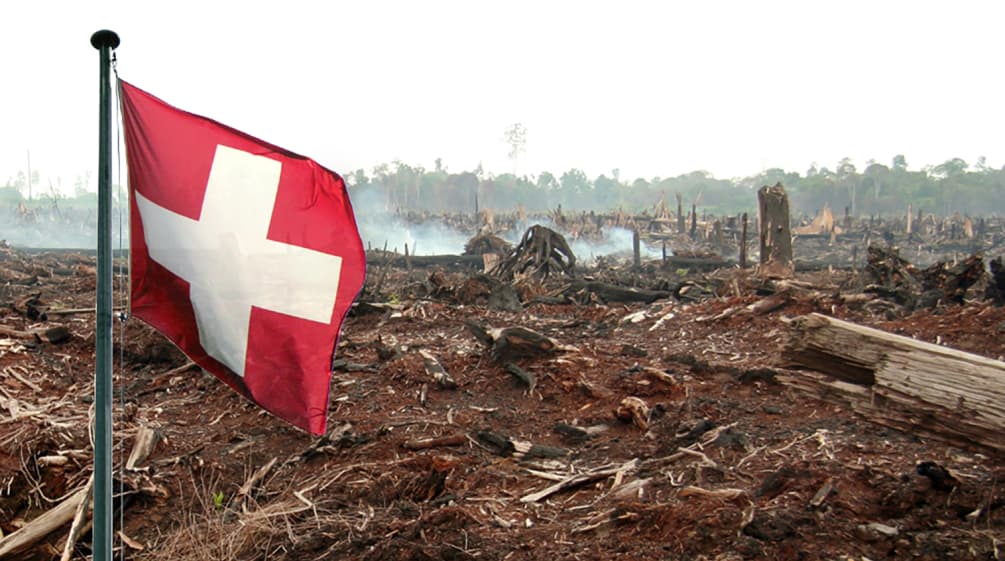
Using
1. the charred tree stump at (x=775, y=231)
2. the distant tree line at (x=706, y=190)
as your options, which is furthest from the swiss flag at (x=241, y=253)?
the distant tree line at (x=706, y=190)

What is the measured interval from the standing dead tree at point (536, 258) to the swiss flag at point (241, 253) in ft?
44.1

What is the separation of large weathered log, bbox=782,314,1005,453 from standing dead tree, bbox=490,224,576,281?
11.5 m

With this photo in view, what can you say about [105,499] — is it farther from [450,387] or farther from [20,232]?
[20,232]

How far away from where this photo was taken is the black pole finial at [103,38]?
92.4 inches

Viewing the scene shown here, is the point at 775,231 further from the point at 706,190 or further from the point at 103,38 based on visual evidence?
the point at 706,190

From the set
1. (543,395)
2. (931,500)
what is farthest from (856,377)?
(543,395)

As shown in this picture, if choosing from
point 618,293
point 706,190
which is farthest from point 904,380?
point 706,190

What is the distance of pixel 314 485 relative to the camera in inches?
177

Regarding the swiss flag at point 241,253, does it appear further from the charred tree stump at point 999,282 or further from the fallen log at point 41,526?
the charred tree stump at point 999,282

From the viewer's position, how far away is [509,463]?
479 cm

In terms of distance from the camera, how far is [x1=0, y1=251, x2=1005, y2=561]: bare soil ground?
344 cm

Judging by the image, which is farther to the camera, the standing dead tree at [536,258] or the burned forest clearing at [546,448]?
the standing dead tree at [536,258]

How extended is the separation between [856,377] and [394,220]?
127 ft

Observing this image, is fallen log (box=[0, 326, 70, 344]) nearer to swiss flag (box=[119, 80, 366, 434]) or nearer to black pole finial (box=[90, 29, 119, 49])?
swiss flag (box=[119, 80, 366, 434])
